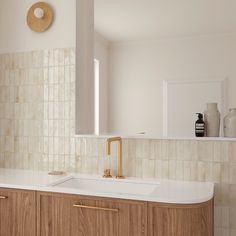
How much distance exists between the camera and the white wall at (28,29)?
244 cm

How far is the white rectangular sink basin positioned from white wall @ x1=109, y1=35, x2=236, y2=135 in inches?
59.0

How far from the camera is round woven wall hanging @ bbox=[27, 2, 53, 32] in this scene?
8.16 feet

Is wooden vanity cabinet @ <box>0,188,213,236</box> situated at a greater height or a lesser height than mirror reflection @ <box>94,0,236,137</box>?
lesser

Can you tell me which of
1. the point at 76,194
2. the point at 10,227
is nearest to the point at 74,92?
the point at 76,194

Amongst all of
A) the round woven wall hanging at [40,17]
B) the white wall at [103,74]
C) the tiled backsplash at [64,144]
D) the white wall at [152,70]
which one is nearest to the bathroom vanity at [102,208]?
the tiled backsplash at [64,144]

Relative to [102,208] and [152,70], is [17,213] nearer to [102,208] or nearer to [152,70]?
[102,208]

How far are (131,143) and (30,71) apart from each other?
1.03m

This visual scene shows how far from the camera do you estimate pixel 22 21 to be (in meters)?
2.60

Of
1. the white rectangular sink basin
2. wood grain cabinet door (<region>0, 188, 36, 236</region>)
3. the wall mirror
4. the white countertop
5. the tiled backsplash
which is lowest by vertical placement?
wood grain cabinet door (<region>0, 188, 36, 236</region>)

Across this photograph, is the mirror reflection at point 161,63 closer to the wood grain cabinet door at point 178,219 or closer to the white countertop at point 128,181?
the white countertop at point 128,181

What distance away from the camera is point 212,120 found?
2100 millimetres

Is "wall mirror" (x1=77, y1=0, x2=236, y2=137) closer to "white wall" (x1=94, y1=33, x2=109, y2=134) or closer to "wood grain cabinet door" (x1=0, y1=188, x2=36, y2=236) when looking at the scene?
"white wall" (x1=94, y1=33, x2=109, y2=134)

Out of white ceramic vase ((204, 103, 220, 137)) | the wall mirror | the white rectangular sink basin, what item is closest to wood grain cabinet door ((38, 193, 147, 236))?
the white rectangular sink basin

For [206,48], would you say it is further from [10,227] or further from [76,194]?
[10,227]
